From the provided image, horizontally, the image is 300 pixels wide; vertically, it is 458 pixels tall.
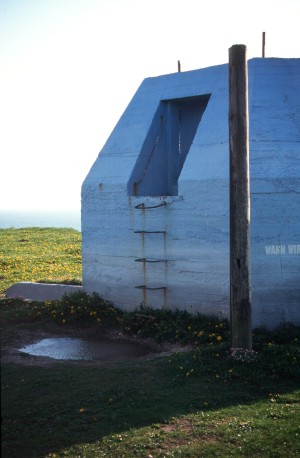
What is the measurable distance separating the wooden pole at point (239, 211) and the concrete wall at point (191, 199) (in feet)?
6.12

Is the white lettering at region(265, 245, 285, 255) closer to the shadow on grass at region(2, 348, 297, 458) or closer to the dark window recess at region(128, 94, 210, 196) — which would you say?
the shadow on grass at region(2, 348, 297, 458)

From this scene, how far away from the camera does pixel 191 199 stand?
1123 centimetres

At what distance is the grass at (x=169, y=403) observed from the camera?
5859 mm

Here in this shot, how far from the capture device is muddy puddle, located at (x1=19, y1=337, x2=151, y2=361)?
1011cm

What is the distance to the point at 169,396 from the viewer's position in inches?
288

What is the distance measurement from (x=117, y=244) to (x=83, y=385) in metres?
4.96

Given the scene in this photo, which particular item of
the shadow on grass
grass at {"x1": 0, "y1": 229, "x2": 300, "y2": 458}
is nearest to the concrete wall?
grass at {"x1": 0, "y1": 229, "x2": 300, "y2": 458}

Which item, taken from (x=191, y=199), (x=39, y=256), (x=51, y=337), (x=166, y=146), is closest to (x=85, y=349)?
(x=51, y=337)

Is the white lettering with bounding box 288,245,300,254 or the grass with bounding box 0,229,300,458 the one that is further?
the white lettering with bounding box 288,245,300,254

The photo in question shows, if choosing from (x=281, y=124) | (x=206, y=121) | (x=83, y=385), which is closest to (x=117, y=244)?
(x=206, y=121)

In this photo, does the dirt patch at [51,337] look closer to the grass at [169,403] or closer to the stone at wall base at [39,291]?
the grass at [169,403]

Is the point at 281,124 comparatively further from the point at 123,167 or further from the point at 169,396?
the point at 169,396

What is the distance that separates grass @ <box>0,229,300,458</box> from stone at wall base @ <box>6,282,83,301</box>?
3.30 meters

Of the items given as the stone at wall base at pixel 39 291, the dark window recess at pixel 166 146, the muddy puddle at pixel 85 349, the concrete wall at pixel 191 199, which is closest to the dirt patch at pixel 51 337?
the muddy puddle at pixel 85 349
